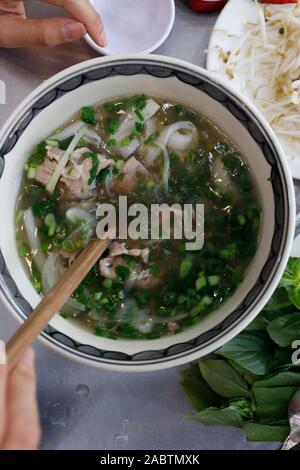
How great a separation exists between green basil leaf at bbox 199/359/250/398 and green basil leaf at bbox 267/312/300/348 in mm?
152

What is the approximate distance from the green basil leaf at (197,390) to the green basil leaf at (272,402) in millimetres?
124

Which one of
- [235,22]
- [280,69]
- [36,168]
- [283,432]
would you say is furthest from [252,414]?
[235,22]

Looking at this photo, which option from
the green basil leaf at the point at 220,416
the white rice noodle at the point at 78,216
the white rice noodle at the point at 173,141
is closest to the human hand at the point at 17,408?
the white rice noodle at the point at 78,216

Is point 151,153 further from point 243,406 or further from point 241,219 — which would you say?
point 243,406

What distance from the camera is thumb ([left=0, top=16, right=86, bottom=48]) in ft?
5.07

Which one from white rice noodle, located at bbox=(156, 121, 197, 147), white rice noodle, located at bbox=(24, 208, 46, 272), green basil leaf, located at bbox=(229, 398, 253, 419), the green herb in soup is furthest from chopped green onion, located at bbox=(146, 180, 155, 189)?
green basil leaf, located at bbox=(229, 398, 253, 419)

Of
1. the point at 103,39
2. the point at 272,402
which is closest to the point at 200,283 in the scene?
the point at 272,402

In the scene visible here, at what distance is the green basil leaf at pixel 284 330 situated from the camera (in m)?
1.40

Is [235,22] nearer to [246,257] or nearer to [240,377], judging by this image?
[246,257]

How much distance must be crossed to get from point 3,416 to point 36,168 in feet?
2.14

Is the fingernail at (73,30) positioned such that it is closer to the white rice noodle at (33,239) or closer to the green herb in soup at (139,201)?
the green herb in soup at (139,201)

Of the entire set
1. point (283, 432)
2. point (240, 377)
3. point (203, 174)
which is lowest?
point (283, 432)

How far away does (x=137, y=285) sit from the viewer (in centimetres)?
137
